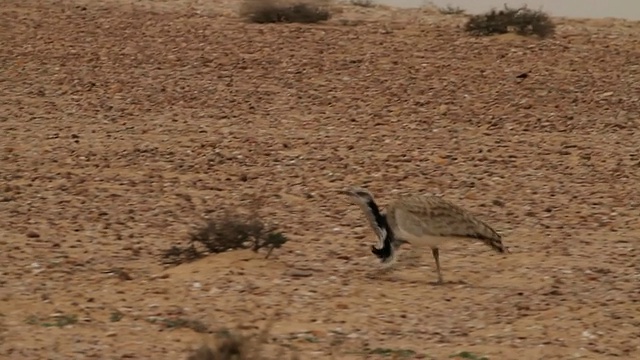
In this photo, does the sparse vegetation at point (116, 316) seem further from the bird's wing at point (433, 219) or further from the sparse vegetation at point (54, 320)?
the bird's wing at point (433, 219)

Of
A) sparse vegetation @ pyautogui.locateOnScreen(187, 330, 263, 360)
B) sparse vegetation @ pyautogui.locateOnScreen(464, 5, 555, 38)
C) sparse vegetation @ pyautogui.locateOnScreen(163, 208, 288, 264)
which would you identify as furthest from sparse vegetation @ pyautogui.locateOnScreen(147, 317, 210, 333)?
sparse vegetation @ pyautogui.locateOnScreen(464, 5, 555, 38)

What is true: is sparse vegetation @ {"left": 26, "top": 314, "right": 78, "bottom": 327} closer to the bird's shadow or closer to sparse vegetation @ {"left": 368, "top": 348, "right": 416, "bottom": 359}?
sparse vegetation @ {"left": 368, "top": 348, "right": 416, "bottom": 359}

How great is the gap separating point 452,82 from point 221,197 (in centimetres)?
694

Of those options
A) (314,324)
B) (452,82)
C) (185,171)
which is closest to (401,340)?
(314,324)

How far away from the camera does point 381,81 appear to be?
70.3ft

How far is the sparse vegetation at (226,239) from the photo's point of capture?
11.9 metres

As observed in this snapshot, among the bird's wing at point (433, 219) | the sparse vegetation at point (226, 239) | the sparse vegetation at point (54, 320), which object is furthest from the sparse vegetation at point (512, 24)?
the sparse vegetation at point (54, 320)

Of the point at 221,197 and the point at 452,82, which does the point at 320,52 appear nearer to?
the point at 452,82

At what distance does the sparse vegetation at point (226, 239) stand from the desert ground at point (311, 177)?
15 cm

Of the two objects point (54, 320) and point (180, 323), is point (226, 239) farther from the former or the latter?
point (54, 320)

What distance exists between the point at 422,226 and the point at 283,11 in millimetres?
15329

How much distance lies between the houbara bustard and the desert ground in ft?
0.84

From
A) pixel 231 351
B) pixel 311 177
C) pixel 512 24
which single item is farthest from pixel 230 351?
pixel 512 24

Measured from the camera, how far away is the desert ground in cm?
1018
